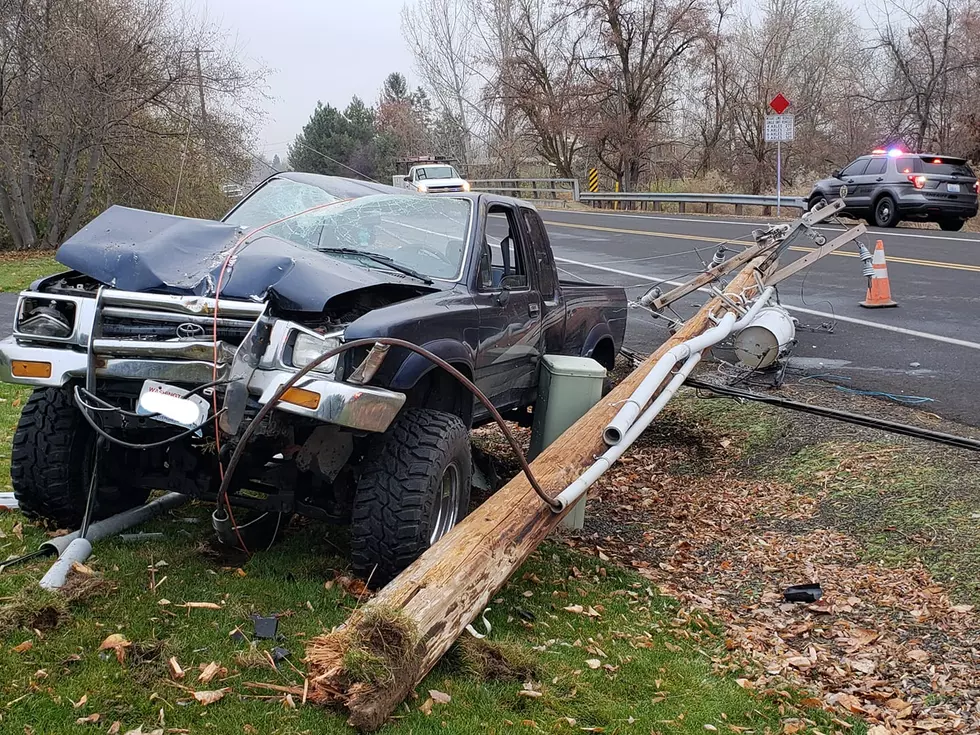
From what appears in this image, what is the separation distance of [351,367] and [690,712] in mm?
1900

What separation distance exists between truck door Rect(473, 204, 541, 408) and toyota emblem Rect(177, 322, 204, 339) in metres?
1.52

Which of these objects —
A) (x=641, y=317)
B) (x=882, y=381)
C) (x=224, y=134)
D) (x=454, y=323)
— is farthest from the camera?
(x=224, y=134)

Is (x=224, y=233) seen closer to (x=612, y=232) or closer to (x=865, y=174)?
(x=612, y=232)

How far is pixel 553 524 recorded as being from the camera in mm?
4570

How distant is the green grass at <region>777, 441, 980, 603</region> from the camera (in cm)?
502

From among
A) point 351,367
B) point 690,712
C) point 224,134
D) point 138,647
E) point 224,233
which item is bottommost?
point 690,712

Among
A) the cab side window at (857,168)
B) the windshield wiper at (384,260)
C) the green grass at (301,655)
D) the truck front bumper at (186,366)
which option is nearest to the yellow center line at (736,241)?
the cab side window at (857,168)

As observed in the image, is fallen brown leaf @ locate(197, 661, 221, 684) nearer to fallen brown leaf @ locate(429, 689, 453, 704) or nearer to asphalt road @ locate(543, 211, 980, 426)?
fallen brown leaf @ locate(429, 689, 453, 704)

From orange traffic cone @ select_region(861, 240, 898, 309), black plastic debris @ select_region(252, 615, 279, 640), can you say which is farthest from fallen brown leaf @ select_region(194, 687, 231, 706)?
orange traffic cone @ select_region(861, 240, 898, 309)

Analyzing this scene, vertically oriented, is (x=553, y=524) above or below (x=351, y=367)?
below

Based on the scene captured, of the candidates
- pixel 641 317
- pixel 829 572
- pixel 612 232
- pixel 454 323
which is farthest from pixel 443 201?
pixel 612 232

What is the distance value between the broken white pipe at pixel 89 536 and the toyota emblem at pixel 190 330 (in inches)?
44.7

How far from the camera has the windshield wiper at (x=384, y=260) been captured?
5.16 metres

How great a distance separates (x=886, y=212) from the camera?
2138 cm
